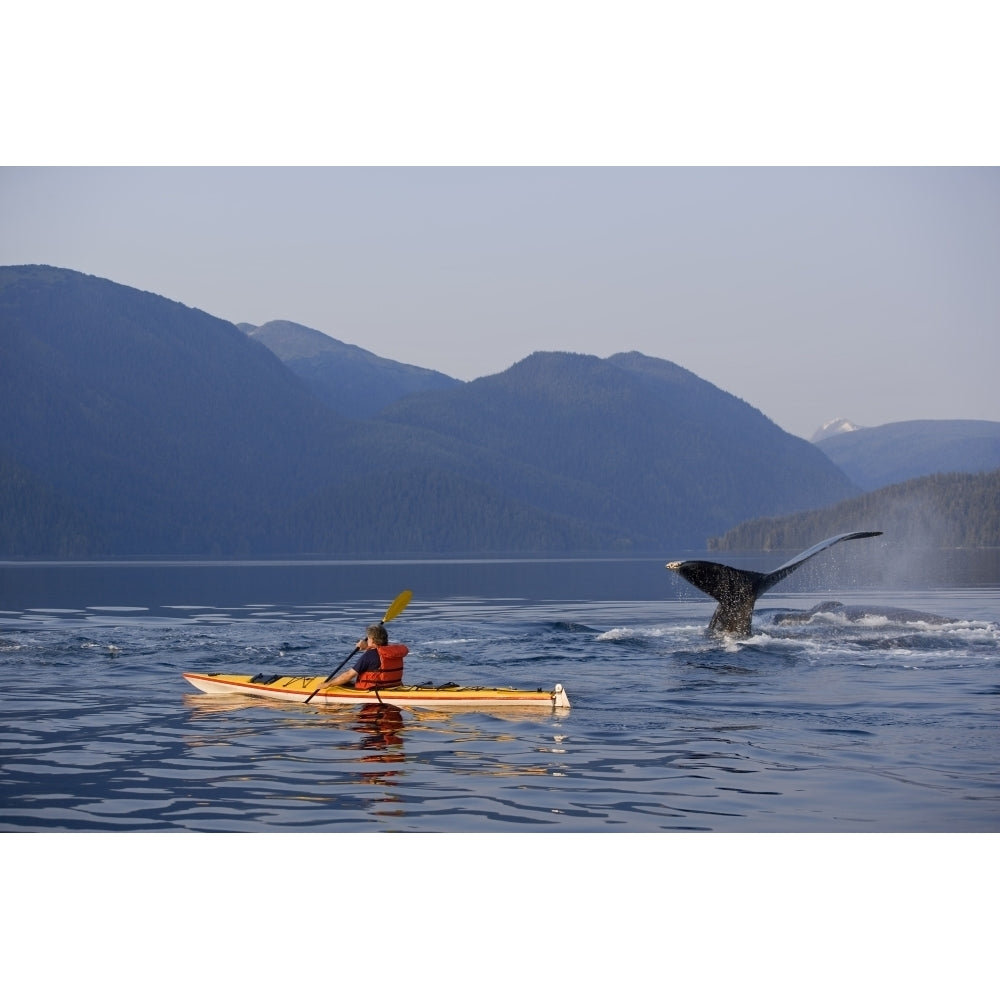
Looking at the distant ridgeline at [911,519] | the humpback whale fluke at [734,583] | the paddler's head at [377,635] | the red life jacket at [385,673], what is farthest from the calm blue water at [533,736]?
the distant ridgeline at [911,519]

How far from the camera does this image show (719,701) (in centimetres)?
2128

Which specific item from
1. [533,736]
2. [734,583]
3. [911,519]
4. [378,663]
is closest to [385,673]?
[378,663]

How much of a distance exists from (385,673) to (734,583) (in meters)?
10.4

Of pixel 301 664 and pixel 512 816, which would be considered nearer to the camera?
pixel 512 816

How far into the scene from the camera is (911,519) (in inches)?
6629

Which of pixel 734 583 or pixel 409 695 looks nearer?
pixel 409 695

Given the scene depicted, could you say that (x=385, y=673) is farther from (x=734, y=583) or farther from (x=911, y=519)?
(x=911, y=519)

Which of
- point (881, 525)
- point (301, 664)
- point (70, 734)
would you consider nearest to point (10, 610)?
point (301, 664)

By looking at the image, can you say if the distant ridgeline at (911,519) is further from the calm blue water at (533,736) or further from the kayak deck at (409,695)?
the kayak deck at (409,695)

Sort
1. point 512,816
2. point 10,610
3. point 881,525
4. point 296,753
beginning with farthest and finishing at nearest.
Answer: point 881,525
point 10,610
point 296,753
point 512,816

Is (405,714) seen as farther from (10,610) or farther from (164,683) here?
(10,610)

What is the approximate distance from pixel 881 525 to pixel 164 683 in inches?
5593

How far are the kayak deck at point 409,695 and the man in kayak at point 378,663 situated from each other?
158mm

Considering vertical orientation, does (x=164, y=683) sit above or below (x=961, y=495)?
below
